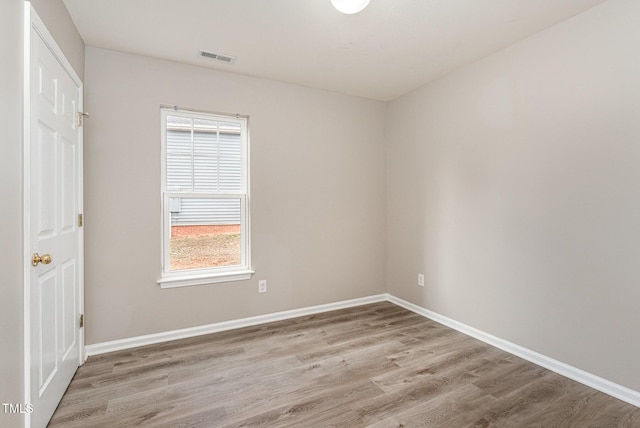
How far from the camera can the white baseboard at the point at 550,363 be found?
198 cm

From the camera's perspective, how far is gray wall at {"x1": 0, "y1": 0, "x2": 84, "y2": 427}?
49.4 inches

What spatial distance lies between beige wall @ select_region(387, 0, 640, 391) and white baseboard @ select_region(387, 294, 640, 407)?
0.05 m

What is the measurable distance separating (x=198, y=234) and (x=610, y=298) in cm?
334

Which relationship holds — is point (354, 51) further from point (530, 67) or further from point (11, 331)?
point (11, 331)

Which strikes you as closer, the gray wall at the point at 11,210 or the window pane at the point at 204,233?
the gray wall at the point at 11,210

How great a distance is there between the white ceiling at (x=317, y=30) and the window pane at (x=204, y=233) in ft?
4.46

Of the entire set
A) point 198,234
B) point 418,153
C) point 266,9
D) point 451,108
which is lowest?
point 198,234

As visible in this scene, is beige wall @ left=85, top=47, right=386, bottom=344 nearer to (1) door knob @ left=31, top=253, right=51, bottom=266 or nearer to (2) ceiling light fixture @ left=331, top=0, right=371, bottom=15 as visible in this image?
(1) door knob @ left=31, top=253, right=51, bottom=266

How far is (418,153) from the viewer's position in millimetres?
3545

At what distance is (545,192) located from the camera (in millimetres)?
2383

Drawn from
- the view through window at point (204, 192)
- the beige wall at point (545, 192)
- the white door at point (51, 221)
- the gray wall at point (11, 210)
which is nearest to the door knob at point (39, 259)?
the white door at point (51, 221)

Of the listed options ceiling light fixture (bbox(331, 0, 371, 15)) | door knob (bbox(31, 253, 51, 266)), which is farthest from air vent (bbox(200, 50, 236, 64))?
door knob (bbox(31, 253, 51, 266))

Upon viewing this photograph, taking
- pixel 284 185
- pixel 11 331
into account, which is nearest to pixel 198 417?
pixel 11 331

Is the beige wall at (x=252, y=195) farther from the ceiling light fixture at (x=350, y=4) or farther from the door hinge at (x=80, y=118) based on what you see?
the ceiling light fixture at (x=350, y=4)
